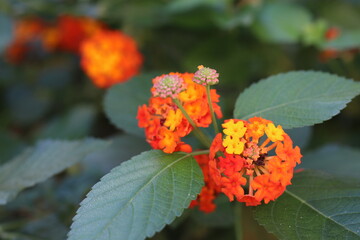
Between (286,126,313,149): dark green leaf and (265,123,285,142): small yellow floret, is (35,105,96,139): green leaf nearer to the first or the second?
(286,126,313,149): dark green leaf

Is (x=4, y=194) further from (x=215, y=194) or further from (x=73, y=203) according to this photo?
(x=215, y=194)

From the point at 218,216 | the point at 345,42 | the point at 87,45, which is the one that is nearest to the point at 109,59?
the point at 87,45

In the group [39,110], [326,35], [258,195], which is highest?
[326,35]

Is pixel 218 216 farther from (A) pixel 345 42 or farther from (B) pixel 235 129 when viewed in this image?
(A) pixel 345 42

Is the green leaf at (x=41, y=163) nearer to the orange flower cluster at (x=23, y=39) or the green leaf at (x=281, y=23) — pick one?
the green leaf at (x=281, y=23)

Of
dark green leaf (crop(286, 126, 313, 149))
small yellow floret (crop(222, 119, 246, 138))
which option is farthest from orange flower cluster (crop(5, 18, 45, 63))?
small yellow floret (crop(222, 119, 246, 138))

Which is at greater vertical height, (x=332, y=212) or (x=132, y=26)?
(x=132, y=26)

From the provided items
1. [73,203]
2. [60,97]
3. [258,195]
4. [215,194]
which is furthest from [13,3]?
[258,195]
